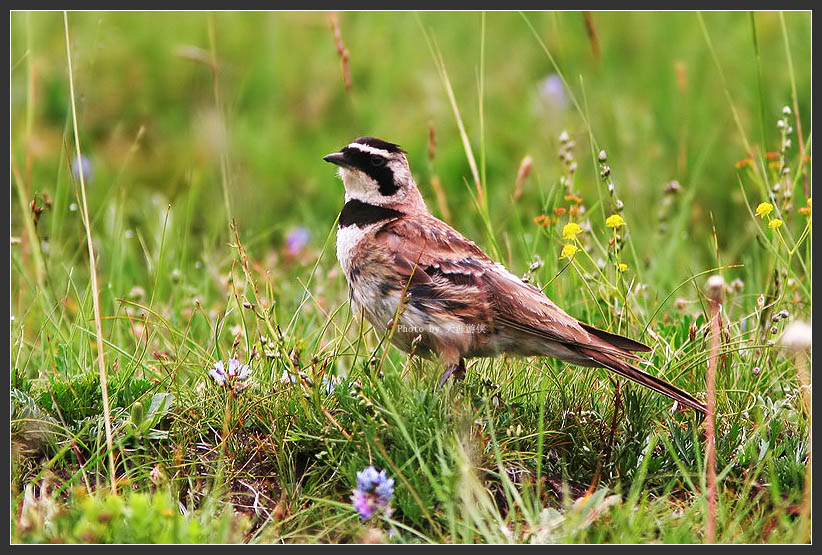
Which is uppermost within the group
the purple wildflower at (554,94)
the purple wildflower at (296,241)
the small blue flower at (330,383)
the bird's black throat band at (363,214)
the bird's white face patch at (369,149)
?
the purple wildflower at (554,94)

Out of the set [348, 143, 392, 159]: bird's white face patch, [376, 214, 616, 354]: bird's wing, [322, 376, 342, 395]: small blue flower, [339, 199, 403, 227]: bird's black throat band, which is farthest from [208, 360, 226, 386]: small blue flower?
[348, 143, 392, 159]: bird's white face patch

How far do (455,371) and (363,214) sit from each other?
1.08 metres

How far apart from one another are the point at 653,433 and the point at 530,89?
562 centimetres

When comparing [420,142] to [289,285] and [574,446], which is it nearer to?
[289,285]

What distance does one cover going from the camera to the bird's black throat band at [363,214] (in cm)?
548

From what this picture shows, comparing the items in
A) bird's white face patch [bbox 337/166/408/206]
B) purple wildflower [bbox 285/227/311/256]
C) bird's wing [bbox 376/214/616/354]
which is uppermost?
bird's white face patch [bbox 337/166/408/206]

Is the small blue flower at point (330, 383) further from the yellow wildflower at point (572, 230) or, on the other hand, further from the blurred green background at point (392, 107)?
the blurred green background at point (392, 107)

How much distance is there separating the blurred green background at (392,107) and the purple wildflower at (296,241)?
0.30ft

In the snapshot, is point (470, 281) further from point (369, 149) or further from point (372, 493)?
point (372, 493)

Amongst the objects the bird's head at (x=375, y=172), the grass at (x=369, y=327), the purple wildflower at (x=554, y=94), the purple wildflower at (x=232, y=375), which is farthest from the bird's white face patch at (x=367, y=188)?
the purple wildflower at (x=554, y=94)

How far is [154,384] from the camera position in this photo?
15.6 ft

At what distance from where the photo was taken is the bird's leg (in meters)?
4.76

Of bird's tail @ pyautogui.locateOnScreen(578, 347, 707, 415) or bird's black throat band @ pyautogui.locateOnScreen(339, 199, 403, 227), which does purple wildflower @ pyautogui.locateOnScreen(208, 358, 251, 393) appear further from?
bird's tail @ pyautogui.locateOnScreen(578, 347, 707, 415)

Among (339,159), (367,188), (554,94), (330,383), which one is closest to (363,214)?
(367,188)
